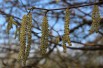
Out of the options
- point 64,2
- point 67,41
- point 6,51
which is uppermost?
point 64,2

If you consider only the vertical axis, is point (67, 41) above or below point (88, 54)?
above

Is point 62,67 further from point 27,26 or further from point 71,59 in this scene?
point 27,26

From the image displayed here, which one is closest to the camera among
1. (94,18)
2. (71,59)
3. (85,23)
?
(94,18)

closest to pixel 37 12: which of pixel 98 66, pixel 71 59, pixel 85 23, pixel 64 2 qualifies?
pixel 64 2

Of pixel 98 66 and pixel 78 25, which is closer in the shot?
pixel 78 25

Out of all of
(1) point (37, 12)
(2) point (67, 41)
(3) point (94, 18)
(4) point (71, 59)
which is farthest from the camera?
(4) point (71, 59)

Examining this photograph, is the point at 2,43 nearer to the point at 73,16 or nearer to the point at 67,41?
the point at 73,16

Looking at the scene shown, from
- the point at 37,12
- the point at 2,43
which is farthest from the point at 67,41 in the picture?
the point at 2,43

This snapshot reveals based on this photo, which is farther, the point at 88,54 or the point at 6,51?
the point at 88,54

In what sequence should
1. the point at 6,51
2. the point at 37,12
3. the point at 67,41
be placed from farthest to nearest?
the point at 6,51 < the point at 37,12 < the point at 67,41
